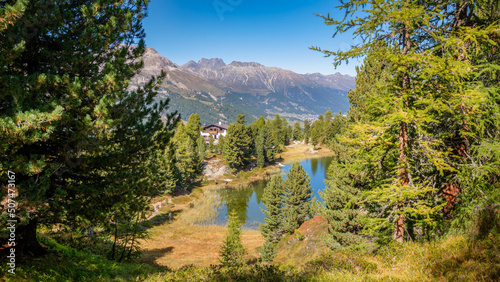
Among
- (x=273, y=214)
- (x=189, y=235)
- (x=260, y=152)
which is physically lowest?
(x=189, y=235)

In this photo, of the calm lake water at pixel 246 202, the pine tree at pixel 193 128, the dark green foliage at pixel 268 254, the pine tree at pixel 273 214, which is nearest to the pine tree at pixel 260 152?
the calm lake water at pixel 246 202

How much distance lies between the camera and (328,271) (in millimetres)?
6352

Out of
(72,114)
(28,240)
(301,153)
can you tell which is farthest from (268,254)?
(301,153)

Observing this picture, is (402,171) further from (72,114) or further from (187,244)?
(187,244)

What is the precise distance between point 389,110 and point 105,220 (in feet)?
28.8

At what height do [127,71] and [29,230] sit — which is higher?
[127,71]

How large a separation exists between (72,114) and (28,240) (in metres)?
3.76

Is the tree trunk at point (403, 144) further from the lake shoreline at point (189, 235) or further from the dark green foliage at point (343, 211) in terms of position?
the lake shoreline at point (189, 235)

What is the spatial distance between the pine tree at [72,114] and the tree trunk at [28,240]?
0.03m

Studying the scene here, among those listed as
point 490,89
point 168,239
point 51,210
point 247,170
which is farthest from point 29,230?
point 247,170

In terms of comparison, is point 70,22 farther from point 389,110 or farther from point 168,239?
point 168,239

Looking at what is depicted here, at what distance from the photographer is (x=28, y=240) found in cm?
634

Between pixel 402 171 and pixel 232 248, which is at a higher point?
pixel 402 171

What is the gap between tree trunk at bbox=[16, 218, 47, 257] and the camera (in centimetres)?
605
